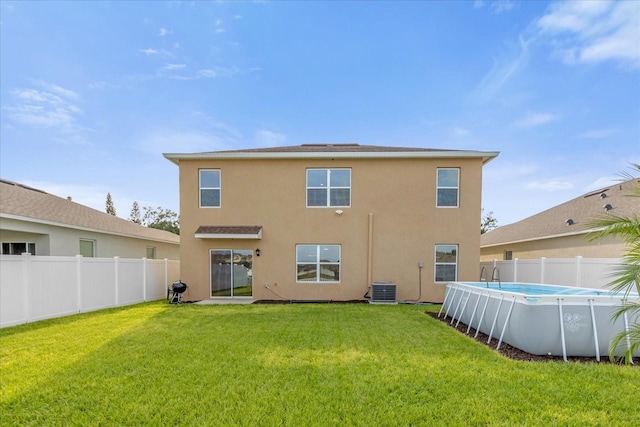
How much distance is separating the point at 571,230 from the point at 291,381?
14.0 m

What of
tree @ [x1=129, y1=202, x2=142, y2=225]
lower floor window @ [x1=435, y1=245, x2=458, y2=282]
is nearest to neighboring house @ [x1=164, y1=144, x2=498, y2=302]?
lower floor window @ [x1=435, y1=245, x2=458, y2=282]

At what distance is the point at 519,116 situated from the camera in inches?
531

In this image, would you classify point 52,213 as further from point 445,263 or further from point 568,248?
point 568,248

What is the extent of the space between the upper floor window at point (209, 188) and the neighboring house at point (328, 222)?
0.04 meters

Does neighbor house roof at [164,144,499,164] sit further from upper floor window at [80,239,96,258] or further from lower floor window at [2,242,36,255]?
lower floor window at [2,242,36,255]

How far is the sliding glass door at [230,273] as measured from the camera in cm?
1139

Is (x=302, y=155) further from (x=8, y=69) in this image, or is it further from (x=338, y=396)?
(x=8, y=69)

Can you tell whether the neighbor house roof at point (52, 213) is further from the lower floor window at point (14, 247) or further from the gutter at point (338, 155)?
the gutter at point (338, 155)

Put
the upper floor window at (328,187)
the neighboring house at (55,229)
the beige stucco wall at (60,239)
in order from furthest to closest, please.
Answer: the upper floor window at (328,187)
the beige stucco wall at (60,239)
the neighboring house at (55,229)

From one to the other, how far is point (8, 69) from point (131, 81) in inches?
161

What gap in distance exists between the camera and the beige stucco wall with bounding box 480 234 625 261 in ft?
34.2

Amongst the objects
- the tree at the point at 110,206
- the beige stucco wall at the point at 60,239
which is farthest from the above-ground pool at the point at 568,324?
the tree at the point at 110,206

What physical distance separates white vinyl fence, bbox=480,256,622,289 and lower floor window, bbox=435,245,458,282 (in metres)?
1.70

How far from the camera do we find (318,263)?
1129 cm
